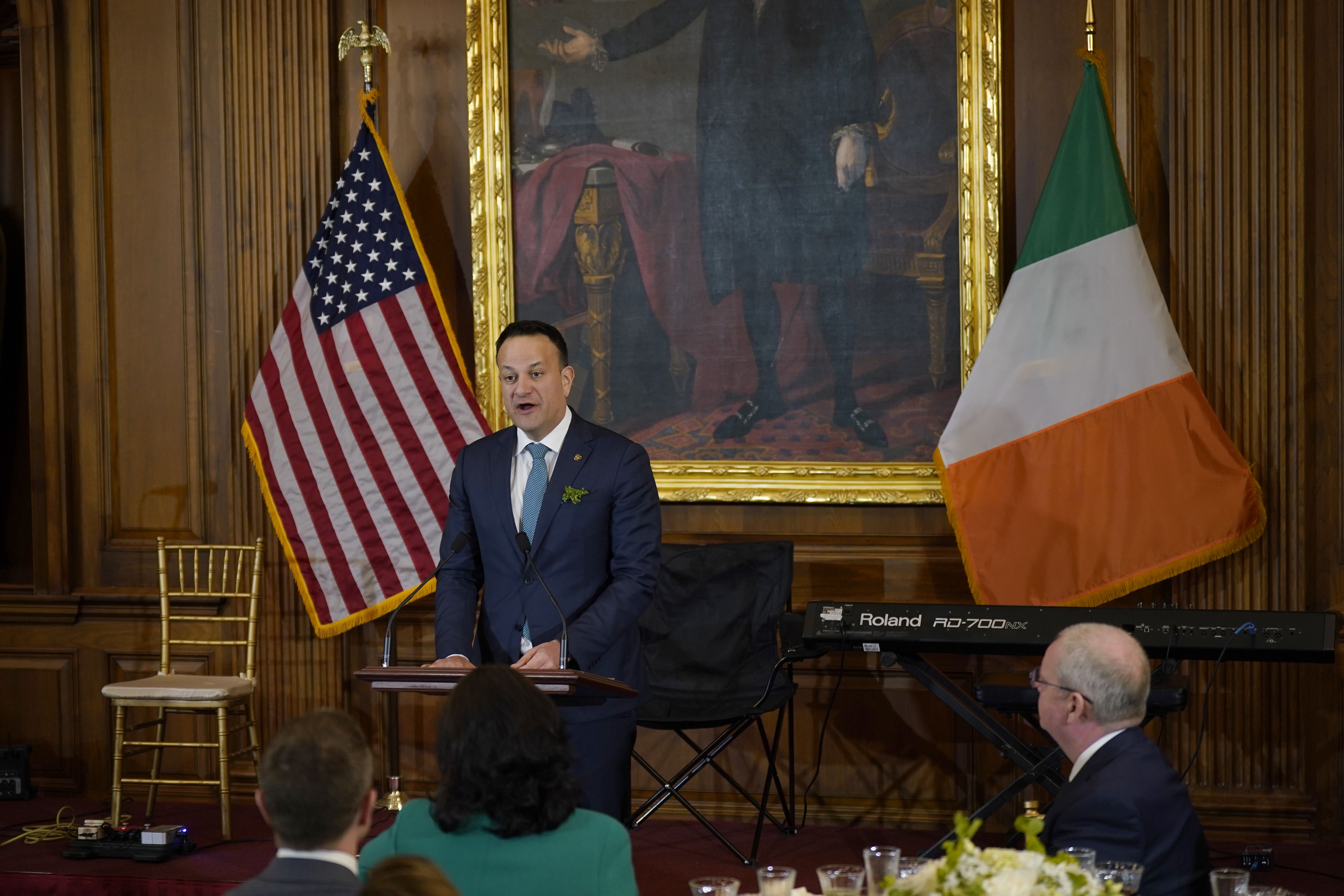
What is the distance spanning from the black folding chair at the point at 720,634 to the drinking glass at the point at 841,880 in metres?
2.60

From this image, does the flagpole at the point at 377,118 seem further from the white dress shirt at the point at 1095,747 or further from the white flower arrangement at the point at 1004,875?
the white flower arrangement at the point at 1004,875

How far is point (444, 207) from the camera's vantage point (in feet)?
17.4

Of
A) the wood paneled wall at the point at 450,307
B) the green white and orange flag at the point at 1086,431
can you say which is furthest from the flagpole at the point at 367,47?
the green white and orange flag at the point at 1086,431

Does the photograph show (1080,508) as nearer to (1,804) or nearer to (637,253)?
(637,253)

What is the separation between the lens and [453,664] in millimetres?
2732

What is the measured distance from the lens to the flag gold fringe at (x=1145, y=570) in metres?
4.46

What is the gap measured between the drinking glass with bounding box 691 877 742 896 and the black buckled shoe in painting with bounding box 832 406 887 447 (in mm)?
3261

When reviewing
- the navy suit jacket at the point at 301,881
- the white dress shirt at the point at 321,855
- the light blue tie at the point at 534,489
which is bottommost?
the navy suit jacket at the point at 301,881

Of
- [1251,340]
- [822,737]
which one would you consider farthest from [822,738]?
[1251,340]

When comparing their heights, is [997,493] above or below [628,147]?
below

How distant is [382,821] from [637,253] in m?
2.36

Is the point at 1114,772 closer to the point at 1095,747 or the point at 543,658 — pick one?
the point at 1095,747

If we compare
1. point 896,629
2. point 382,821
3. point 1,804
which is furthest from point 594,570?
point 1,804

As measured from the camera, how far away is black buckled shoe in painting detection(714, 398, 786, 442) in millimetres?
5039
